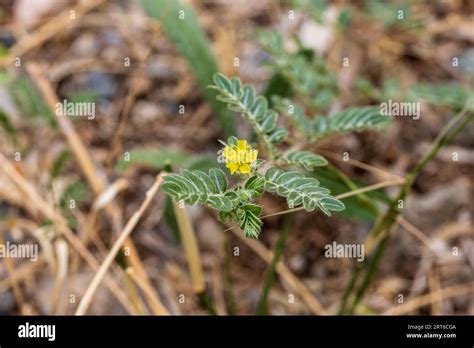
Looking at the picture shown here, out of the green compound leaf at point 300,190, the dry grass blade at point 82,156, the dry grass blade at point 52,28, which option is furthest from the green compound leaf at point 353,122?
the dry grass blade at point 52,28

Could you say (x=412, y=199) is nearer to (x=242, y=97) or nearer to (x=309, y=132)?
(x=309, y=132)

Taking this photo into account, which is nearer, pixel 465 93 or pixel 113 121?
pixel 465 93

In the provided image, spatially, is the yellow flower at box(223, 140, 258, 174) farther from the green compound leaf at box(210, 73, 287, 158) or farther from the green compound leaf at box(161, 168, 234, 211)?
the green compound leaf at box(210, 73, 287, 158)

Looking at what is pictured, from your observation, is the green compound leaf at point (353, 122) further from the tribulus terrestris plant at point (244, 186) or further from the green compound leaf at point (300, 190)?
the green compound leaf at point (300, 190)

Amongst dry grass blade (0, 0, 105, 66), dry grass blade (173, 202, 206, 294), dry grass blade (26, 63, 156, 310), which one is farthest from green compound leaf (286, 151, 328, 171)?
dry grass blade (0, 0, 105, 66)

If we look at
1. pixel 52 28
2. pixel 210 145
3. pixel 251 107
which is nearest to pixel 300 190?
pixel 251 107

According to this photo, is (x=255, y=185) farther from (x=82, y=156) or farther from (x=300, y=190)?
(x=82, y=156)

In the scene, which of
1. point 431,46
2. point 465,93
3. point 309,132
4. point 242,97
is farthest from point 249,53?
point 242,97
